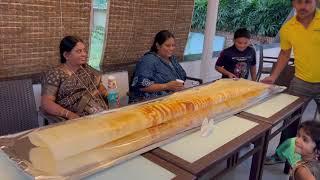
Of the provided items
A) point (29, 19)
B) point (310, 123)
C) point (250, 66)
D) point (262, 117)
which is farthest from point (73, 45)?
point (250, 66)

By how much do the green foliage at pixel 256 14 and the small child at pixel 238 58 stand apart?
3030 millimetres

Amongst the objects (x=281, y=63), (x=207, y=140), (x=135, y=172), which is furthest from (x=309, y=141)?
(x=281, y=63)

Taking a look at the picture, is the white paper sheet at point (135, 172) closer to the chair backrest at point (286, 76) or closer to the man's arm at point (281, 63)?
the man's arm at point (281, 63)

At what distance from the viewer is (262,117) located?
70.8 inches

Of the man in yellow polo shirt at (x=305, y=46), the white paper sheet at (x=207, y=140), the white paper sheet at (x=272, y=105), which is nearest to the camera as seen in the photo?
the white paper sheet at (x=207, y=140)

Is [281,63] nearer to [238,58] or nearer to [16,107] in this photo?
[238,58]

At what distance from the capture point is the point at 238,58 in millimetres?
2885

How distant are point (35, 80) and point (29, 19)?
0.45 m

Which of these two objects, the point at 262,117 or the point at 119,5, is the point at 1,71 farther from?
the point at 262,117

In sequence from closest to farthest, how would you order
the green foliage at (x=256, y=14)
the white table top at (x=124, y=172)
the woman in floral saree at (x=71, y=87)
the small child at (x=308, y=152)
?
the white table top at (x=124, y=172) → the small child at (x=308, y=152) → the woman in floral saree at (x=71, y=87) → the green foliage at (x=256, y=14)

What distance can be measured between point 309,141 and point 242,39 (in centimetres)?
149

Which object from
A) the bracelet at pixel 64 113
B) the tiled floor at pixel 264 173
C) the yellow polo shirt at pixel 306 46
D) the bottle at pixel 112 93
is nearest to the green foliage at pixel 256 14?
the yellow polo shirt at pixel 306 46

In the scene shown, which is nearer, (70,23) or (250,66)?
(70,23)

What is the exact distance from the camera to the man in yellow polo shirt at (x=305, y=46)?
2.30 m
